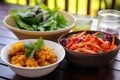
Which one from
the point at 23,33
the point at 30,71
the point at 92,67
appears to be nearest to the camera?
the point at 30,71

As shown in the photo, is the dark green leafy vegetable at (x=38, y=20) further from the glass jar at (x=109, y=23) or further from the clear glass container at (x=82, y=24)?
the glass jar at (x=109, y=23)

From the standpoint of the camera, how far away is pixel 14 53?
986mm

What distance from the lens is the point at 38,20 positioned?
1.22 meters

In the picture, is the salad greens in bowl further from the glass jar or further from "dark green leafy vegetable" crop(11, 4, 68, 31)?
the glass jar

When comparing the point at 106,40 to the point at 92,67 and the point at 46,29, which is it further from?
the point at 46,29

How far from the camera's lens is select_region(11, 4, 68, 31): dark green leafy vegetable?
119 centimetres

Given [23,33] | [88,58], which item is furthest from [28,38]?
[88,58]

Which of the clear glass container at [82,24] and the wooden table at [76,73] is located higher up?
the clear glass container at [82,24]

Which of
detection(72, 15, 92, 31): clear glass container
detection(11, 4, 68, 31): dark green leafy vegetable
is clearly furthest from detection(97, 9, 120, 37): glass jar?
detection(11, 4, 68, 31): dark green leafy vegetable

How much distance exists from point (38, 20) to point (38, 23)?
0.01 metres

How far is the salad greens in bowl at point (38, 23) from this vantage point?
1.14 metres

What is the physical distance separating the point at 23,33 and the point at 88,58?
0.34m

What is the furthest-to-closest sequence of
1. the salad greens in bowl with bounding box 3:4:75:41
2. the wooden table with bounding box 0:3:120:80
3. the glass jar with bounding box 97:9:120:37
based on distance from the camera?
the glass jar with bounding box 97:9:120:37, the salad greens in bowl with bounding box 3:4:75:41, the wooden table with bounding box 0:3:120:80

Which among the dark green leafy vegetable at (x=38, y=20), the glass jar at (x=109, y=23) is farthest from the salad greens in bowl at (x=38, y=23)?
the glass jar at (x=109, y=23)
